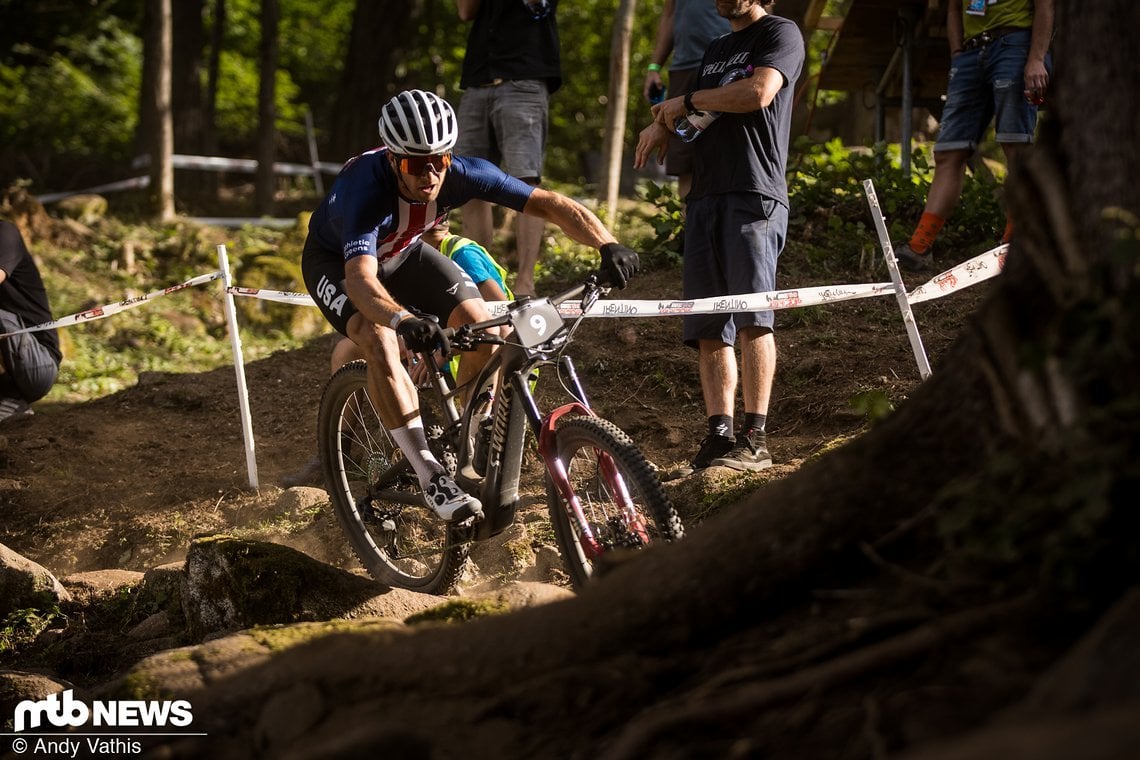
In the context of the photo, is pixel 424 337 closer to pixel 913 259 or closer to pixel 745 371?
pixel 745 371

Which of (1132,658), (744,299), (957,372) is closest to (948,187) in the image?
(744,299)

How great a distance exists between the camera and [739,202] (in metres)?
6.01

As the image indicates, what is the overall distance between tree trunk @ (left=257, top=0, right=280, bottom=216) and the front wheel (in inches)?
567

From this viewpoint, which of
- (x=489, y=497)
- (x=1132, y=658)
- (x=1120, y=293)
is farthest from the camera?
(x=489, y=497)

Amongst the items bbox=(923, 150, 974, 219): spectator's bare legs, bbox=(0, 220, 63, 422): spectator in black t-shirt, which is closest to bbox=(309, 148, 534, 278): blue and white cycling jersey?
bbox=(923, 150, 974, 219): spectator's bare legs

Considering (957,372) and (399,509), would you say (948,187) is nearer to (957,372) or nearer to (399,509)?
(399,509)

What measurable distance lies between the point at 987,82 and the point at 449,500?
4.37 metres

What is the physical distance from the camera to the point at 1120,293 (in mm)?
2484

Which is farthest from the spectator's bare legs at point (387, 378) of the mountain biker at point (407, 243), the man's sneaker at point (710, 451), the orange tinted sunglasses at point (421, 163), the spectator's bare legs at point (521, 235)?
the spectator's bare legs at point (521, 235)

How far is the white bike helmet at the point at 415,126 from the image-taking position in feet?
17.3

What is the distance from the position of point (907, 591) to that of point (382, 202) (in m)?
3.48

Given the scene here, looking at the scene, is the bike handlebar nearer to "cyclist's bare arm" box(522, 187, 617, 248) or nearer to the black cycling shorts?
"cyclist's bare arm" box(522, 187, 617, 248)

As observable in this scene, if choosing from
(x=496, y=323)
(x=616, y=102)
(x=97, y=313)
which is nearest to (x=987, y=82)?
(x=496, y=323)

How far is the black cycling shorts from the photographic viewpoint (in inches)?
226
